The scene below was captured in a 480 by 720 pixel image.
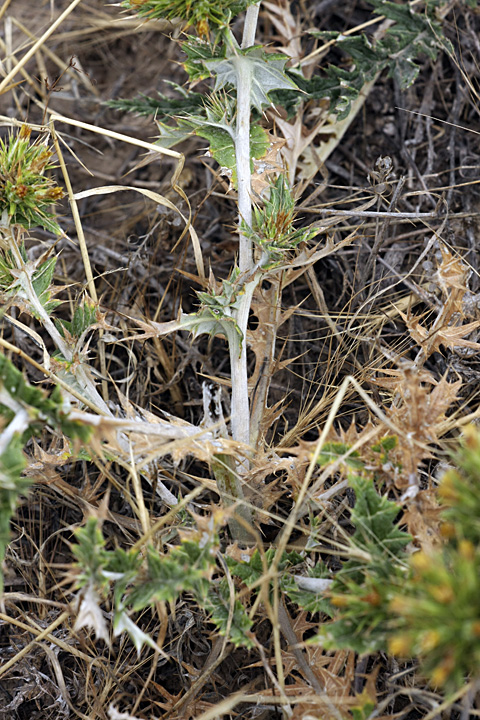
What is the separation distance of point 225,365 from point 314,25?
5.87ft

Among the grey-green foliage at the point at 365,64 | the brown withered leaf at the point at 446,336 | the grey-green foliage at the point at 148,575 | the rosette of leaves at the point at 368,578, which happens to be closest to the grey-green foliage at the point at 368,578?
the rosette of leaves at the point at 368,578

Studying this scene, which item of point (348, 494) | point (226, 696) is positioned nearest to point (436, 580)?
point (348, 494)

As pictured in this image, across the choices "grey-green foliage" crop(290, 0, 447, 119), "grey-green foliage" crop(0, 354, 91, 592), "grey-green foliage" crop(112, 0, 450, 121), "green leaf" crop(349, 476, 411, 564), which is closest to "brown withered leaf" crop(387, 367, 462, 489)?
"green leaf" crop(349, 476, 411, 564)

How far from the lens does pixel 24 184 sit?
63.6 inches

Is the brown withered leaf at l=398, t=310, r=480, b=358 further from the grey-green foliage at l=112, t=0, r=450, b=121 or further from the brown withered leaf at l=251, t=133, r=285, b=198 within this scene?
the grey-green foliage at l=112, t=0, r=450, b=121

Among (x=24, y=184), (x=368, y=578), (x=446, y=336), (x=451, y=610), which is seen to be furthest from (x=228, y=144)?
(x=451, y=610)

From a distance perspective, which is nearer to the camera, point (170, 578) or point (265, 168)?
point (170, 578)

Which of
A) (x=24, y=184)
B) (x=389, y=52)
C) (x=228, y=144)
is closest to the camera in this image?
(x=24, y=184)

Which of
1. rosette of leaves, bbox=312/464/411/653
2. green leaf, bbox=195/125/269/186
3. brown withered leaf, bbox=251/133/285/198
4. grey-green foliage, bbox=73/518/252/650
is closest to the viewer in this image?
rosette of leaves, bbox=312/464/411/653

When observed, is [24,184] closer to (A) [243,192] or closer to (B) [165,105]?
(A) [243,192]

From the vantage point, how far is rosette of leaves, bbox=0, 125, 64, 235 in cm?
159

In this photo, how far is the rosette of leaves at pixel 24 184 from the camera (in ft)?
5.21

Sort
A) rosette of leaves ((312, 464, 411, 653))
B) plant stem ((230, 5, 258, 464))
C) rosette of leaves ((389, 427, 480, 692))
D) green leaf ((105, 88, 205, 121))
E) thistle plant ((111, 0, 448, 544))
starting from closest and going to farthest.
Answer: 1. rosette of leaves ((389, 427, 480, 692))
2. rosette of leaves ((312, 464, 411, 653))
3. thistle plant ((111, 0, 448, 544))
4. plant stem ((230, 5, 258, 464))
5. green leaf ((105, 88, 205, 121))

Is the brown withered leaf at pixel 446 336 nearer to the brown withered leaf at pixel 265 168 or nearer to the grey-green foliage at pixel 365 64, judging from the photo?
the brown withered leaf at pixel 265 168
